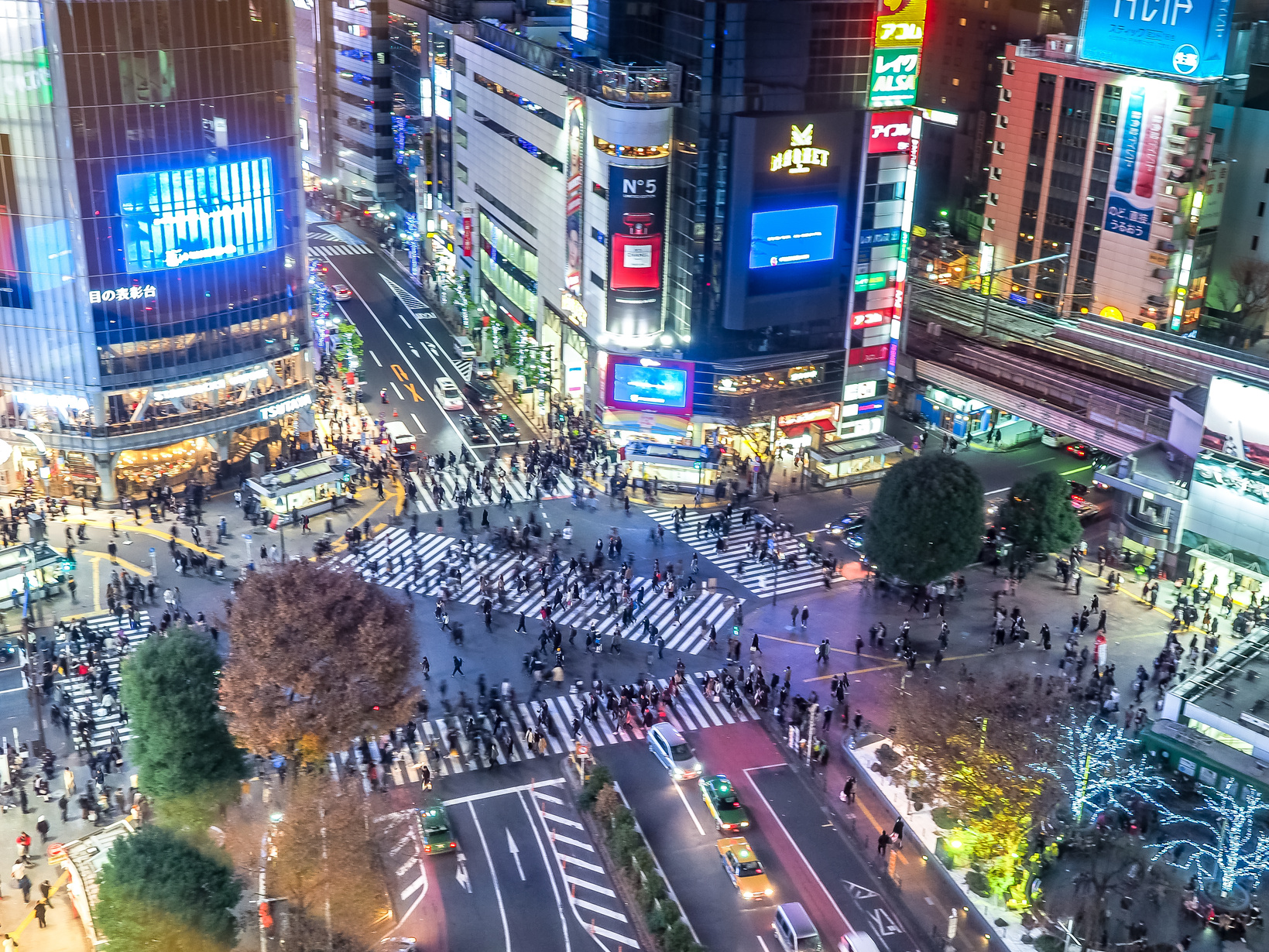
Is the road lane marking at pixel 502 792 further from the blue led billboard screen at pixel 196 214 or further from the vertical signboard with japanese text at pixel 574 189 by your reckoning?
the vertical signboard with japanese text at pixel 574 189

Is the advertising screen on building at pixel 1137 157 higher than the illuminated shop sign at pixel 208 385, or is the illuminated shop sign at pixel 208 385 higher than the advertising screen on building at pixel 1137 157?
the advertising screen on building at pixel 1137 157

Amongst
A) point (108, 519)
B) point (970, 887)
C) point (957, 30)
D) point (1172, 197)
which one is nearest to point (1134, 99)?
point (1172, 197)

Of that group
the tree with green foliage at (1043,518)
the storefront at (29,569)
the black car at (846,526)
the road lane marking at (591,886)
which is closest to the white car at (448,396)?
the black car at (846,526)

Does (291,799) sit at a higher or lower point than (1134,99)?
lower

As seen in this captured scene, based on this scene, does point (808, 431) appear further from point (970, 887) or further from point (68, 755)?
point (68, 755)

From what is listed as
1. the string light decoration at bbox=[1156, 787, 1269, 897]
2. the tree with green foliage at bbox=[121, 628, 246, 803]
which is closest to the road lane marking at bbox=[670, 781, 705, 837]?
the string light decoration at bbox=[1156, 787, 1269, 897]

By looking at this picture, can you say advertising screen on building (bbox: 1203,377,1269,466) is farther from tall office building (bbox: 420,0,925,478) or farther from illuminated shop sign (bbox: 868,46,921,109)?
illuminated shop sign (bbox: 868,46,921,109)
